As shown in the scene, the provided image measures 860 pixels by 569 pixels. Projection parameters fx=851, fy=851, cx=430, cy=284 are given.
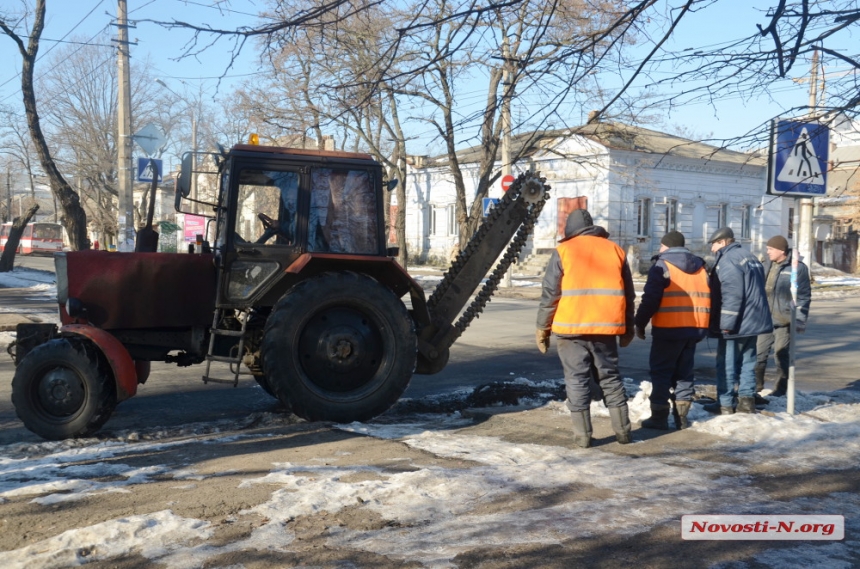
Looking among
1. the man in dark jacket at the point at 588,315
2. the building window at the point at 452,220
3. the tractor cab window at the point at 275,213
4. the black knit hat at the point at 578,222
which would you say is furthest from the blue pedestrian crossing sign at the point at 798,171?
the building window at the point at 452,220

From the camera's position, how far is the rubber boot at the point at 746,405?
7664mm

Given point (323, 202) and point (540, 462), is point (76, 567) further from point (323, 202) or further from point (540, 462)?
point (323, 202)

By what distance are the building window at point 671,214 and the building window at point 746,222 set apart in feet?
16.8

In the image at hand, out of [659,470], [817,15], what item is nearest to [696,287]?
[659,470]

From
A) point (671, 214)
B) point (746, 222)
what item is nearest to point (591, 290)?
point (671, 214)

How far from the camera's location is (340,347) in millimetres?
7336

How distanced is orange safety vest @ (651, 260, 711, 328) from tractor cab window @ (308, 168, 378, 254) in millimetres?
2583

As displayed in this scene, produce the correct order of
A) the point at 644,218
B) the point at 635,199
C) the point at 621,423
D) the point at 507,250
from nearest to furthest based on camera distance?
the point at 621,423
the point at 507,250
the point at 635,199
the point at 644,218

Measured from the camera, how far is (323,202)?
759 centimetres

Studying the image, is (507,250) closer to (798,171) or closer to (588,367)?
(588,367)

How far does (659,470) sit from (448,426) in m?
2.12

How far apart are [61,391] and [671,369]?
4.90 meters

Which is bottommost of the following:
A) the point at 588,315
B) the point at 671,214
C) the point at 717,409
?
the point at 717,409

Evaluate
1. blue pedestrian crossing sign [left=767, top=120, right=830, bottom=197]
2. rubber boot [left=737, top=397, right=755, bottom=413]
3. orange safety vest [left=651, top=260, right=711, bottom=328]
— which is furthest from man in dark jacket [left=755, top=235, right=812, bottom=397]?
orange safety vest [left=651, top=260, right=711, bottom=328]
